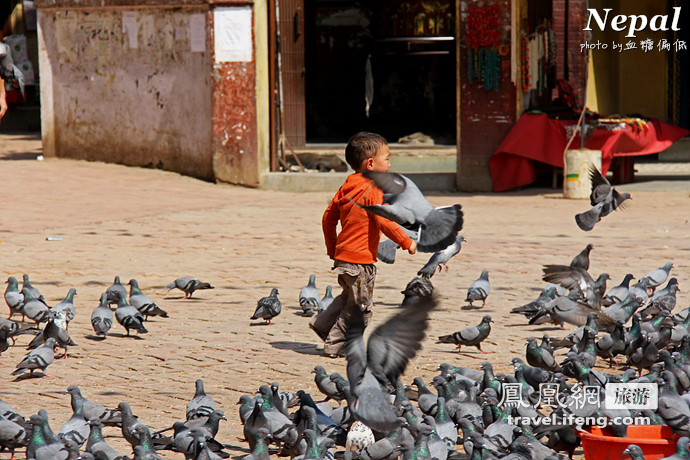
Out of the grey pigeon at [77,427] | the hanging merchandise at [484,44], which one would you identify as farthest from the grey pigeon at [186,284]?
Result: the hanging merchandise at [484,44]

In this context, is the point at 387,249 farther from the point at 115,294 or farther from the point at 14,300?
the point at 14,300

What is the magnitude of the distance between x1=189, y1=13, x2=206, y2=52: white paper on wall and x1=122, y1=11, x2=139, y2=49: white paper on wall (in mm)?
1362

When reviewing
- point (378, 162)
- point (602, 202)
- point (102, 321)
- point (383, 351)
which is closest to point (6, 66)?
point (102, 321)

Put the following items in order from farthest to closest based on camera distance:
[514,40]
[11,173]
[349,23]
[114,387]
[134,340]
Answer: [349,23] → [11,173] → [514,40] → [134,340] → [114,387]

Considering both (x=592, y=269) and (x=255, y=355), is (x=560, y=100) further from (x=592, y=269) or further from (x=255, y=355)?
(x=255, y=355)

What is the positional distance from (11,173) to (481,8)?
9.22 m

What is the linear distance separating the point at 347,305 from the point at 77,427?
86.1 inches

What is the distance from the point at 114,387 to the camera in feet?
18.7

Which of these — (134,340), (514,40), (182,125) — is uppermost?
(514,40)

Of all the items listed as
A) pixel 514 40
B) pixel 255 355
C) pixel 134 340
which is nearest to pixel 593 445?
pixel 255 355

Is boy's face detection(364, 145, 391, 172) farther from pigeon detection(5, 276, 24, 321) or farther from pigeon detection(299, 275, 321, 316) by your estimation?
pigeon detection(5, 276, 24, 321)

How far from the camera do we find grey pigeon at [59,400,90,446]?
4.55 meters

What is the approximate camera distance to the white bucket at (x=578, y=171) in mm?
14852

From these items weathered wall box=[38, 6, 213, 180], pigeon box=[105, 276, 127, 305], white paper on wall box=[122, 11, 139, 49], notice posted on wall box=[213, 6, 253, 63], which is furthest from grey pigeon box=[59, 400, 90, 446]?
white paper on wall box=[122, 11, 139, 49]
